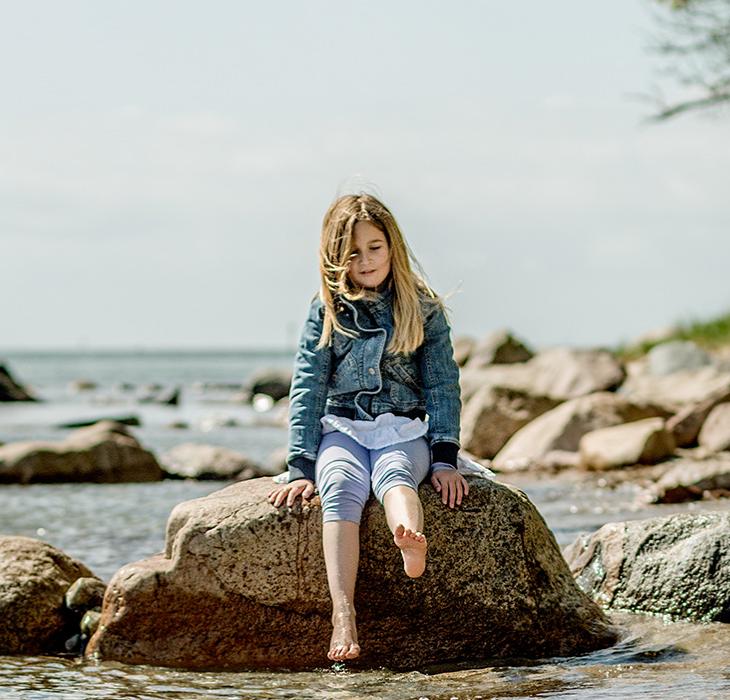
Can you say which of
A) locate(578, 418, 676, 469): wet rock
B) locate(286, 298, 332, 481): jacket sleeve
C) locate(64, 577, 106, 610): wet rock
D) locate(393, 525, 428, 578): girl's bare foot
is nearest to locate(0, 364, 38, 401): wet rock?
locate(578, 418, 676, 469): wet rock

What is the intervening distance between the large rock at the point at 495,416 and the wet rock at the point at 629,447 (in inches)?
73.6

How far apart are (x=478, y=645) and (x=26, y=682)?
6.69 feet

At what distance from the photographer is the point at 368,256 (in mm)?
6398

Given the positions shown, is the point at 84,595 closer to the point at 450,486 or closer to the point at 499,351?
the point at 450,486

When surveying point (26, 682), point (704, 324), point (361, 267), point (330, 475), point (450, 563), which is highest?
point (704, 324)

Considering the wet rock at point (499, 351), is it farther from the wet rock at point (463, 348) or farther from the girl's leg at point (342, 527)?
the girl's leg at point (342, 527)

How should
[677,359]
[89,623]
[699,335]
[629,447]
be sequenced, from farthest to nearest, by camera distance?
[699,335]
[677,359]
[629,447]
[89,623]

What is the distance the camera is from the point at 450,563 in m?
6.18

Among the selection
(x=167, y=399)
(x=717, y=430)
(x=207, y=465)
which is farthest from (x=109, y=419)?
(x=167, y=399)

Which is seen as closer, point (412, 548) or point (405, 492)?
point (412, 548)

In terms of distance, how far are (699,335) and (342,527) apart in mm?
23142

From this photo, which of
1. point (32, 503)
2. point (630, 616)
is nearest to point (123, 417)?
point (32, 503)

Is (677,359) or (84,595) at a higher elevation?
(677,359)

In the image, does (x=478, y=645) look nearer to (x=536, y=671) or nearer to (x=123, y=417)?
(x=536, y=671)
